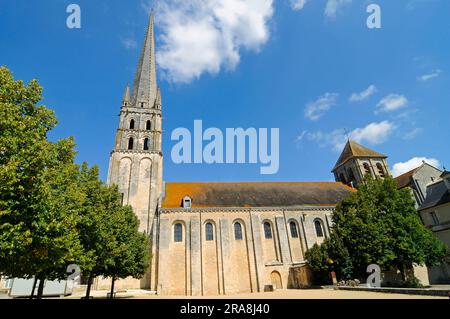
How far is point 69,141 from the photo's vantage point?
1269cm

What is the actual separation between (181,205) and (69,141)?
1933 cm

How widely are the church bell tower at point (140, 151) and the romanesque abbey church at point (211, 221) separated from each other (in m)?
0.12

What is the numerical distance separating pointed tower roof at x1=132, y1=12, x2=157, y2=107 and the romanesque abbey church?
4.55ft

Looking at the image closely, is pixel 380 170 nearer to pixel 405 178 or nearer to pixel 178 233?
pixel 405 178

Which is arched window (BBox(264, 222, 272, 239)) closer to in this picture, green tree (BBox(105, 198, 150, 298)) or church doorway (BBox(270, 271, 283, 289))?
church doorway (BBox(270, 271, 283, 289))

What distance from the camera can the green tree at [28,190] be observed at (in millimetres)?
7820

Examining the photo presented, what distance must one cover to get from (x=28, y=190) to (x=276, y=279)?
26196 millimetres

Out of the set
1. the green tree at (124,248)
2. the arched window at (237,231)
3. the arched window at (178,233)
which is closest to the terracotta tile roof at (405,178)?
the arched window at (237,231)

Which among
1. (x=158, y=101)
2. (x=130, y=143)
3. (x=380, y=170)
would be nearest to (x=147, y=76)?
(x=158, y=101)

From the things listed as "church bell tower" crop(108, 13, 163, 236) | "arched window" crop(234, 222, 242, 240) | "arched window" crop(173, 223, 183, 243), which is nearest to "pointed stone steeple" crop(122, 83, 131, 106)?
"church bell tower" crop(108, 13, 163, 236)

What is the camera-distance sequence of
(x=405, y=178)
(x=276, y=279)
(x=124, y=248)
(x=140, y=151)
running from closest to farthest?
(x=124, y=248) → (x=276, y=279) → (x=140, y=151) → (x=405, y=178)

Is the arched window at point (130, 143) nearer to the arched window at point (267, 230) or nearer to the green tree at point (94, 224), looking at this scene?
the green tree at point (94, 224)

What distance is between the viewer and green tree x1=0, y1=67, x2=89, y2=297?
7.82 metres

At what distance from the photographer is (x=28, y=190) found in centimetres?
830
